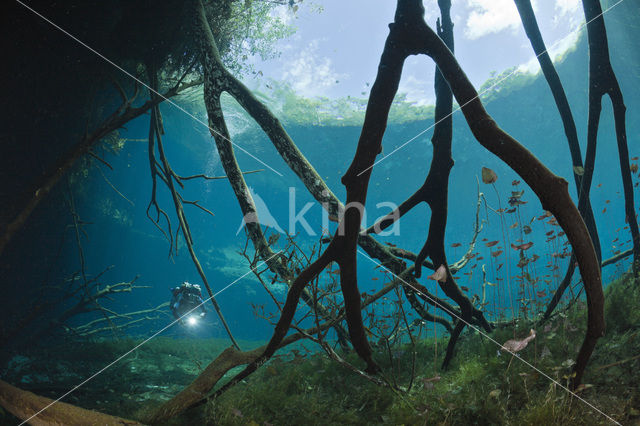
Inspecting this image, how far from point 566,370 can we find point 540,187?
2106mm

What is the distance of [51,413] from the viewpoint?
7.17 ft

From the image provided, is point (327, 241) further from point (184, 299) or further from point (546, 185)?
point (184, 299)

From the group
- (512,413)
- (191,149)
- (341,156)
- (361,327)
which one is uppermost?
(191,149)

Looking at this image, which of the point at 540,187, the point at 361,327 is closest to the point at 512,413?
the point at 361,327

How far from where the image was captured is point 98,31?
562cm

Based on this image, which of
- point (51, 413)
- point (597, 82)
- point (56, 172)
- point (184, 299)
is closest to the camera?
point (51, 413)

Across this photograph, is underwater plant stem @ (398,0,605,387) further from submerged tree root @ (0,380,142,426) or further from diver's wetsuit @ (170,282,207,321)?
diver's wetsuit @ (170,282,207,321)

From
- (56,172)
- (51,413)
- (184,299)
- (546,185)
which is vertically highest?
(56,172)

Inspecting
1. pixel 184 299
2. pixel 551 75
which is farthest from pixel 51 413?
pixel 184 299

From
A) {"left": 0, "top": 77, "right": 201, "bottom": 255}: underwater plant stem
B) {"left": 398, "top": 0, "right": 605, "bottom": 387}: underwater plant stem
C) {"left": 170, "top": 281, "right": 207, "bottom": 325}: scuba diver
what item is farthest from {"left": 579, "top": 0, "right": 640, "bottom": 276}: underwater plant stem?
{"left": 170, "top": 281, "right": 207, "bottom": 325}: scuba diver

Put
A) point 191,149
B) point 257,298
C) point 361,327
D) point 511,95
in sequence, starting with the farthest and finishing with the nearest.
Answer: point 257,298 → point 191,149 → point 511,95 → point 361,327

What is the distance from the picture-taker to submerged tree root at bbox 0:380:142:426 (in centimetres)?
209

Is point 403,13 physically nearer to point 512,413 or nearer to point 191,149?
point 512,413

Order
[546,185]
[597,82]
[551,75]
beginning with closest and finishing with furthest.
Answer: [546,185] < [597,82] < [551,75]
